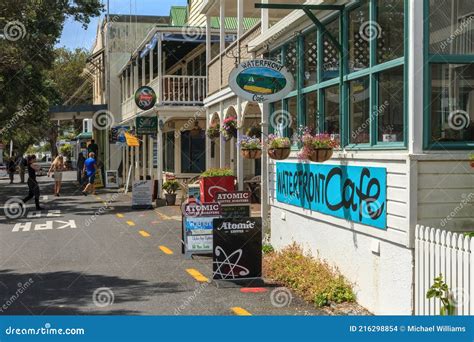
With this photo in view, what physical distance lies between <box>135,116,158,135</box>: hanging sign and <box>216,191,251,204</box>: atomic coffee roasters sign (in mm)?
12057

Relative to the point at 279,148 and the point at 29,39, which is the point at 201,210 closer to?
the point at 279,148

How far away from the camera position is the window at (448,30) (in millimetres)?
6551

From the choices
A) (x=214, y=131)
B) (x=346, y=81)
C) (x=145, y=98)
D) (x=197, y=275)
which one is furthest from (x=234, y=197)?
(x=145, y=98)

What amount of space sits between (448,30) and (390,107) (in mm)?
1022

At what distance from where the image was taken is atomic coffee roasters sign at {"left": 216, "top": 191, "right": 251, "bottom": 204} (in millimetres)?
11648

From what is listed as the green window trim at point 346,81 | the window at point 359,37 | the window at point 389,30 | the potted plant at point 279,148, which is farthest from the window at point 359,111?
the potted plant at point 279,148

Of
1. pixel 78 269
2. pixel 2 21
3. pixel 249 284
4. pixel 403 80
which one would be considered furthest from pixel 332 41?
pixel 2 21

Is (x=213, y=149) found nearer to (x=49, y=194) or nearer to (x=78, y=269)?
(x=49, y=194)

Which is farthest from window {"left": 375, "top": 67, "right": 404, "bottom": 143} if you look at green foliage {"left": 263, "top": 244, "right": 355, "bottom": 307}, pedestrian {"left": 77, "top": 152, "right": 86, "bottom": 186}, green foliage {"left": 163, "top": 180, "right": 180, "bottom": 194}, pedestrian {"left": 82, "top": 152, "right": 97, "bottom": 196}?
pedestrian {"left": 77, "top": 152, "right": 86, "bottom": 186}

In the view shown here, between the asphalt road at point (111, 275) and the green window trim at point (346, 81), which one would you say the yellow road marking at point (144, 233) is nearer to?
the asphalt road at point (111, 275)

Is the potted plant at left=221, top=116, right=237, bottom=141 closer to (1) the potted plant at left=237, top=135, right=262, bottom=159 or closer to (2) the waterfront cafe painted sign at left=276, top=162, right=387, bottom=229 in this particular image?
(1) the potted plant at left=237, top=135, right=262, bottom=159

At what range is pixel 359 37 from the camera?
7.98 metres

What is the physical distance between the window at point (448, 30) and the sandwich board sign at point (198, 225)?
5632 mm

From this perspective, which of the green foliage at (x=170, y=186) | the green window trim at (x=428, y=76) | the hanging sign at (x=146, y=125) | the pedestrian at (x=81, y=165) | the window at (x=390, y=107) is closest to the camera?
the green window trim at (x=428, y=76)
